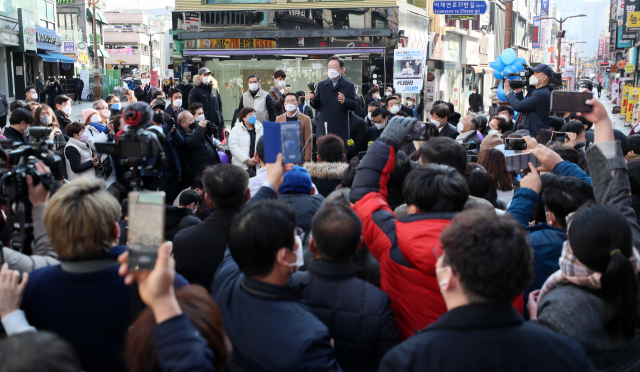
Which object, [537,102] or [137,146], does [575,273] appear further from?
[537,102]

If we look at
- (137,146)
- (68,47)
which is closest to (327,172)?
(137,146)

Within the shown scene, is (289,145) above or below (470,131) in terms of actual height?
above

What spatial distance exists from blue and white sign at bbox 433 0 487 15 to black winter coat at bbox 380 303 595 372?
20075mm

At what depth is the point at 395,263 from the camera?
269cm

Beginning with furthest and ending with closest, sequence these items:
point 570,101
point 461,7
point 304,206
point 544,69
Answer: point 461,7 < point 544,69 < point 304,206 < point 570,101

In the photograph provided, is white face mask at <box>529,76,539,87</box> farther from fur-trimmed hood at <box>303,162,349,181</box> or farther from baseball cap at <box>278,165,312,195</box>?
baseball cap at <box>278,165,312,195</box>

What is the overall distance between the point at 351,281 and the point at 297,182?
146 cm

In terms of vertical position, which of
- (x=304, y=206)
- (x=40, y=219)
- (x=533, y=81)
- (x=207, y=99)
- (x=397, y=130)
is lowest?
(x=304, y=206)

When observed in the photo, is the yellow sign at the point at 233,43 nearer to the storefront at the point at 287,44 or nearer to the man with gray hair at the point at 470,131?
the storefront at the point at 287,44

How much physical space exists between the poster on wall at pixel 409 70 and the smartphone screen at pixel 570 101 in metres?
9.37

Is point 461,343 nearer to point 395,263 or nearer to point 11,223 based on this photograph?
point 395,263

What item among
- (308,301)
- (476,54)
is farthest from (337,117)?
(476,54)

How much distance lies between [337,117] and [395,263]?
630cm

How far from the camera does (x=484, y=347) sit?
1701mm
